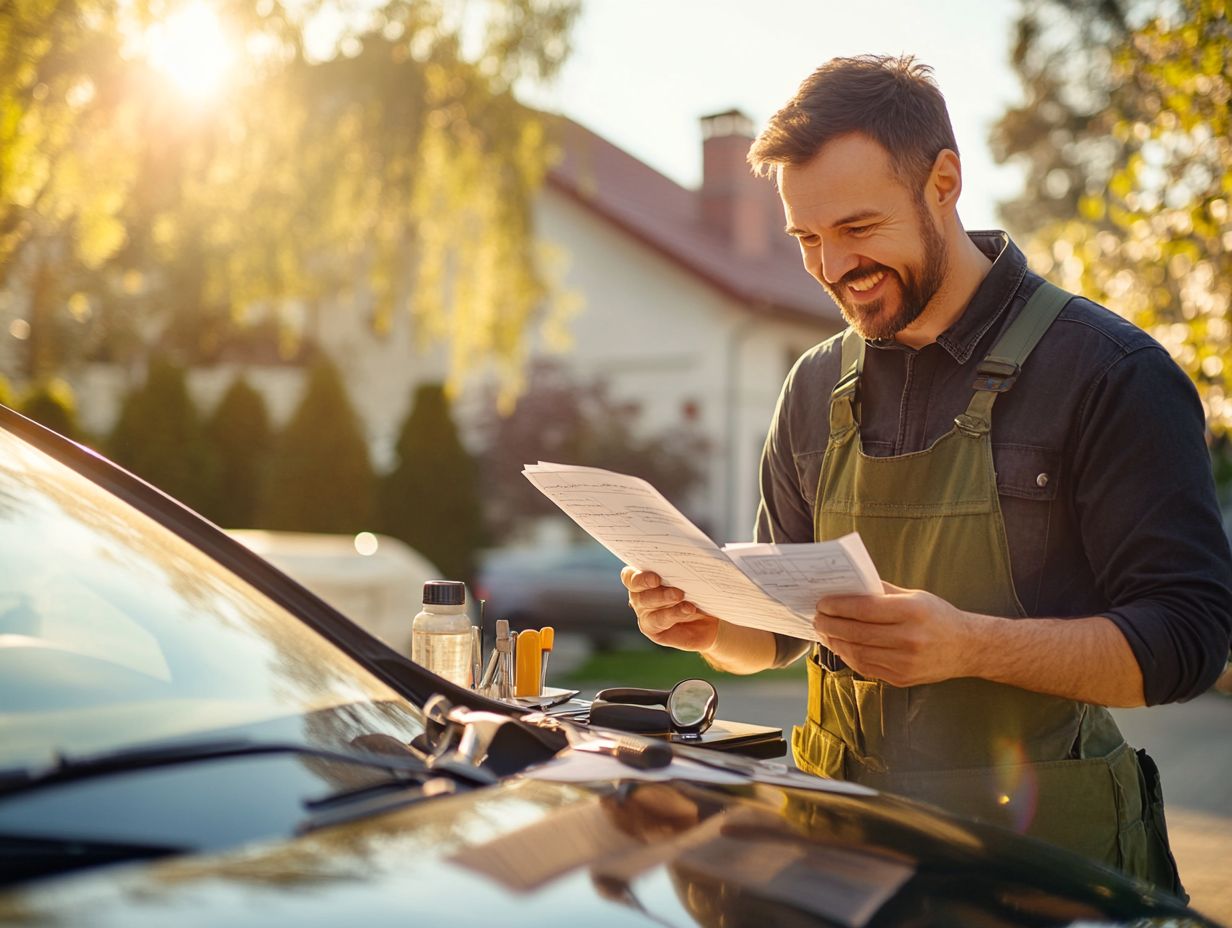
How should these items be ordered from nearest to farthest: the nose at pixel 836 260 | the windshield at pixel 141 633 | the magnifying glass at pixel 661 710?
the windshield at pixel 141 633, the magnifying glass at pixel 661 710, the nose at pixel 836 260

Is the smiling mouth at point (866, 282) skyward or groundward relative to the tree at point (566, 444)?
groundward

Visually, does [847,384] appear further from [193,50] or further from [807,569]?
[193,50]

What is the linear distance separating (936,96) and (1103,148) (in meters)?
19.8

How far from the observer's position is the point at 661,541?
197 centimetres

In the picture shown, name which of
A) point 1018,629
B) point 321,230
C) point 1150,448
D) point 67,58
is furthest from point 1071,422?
point 321,230

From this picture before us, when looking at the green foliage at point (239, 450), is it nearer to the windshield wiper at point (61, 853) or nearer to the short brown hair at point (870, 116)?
the short brown hair at point (870, 116)

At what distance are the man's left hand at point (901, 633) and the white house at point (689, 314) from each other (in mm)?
18195

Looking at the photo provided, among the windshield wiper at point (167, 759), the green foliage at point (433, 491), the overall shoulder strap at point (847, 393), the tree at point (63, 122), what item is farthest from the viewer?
the green foliage at point (433, 491)

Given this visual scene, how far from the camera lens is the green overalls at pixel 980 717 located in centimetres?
204

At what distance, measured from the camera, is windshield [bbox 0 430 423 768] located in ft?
5.14

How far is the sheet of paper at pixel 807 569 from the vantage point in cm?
166

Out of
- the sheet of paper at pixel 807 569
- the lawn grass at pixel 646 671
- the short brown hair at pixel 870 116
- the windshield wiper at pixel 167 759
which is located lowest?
the lawn grass at pixel 646 671

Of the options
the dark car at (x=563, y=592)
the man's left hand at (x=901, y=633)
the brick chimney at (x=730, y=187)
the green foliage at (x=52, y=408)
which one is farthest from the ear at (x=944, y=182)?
the brick chimney at (x=730, y=187)

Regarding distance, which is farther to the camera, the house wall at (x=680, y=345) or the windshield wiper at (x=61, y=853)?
the house wall at (x=680, y=345)
